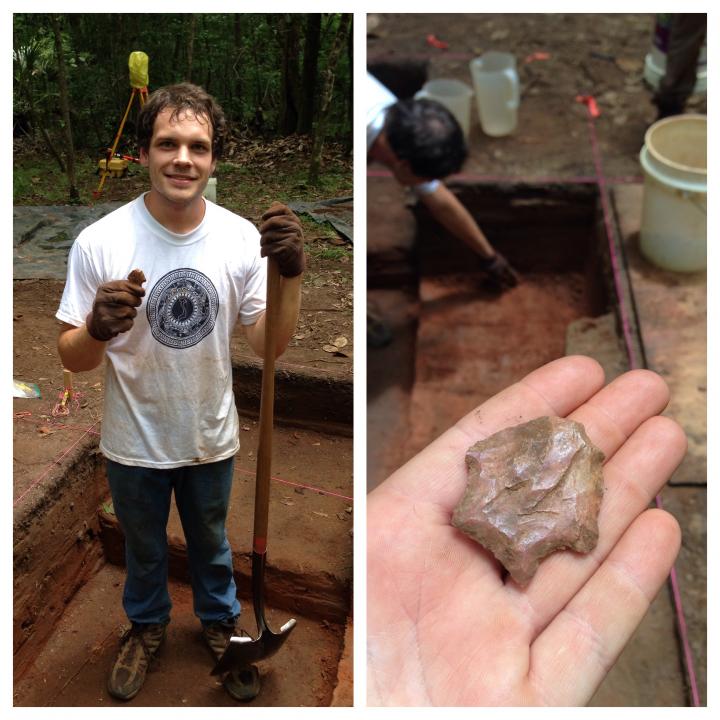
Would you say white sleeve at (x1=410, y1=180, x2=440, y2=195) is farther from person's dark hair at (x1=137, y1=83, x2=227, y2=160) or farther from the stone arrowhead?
person's dark hair at (x1=137, y1=83, x2=227, y2=160)

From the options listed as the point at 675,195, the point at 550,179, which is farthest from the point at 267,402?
the point at 550,179

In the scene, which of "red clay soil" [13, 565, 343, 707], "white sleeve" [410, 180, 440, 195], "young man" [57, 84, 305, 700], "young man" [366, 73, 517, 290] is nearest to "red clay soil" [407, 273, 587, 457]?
"white sleeve" [410, 180, 440, 195]

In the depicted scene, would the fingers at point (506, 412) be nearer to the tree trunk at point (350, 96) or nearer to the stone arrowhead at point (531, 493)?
the stone arrowhead at point (531, 493)

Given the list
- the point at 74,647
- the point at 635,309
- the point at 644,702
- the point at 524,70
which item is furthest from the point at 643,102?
the point at 74,647

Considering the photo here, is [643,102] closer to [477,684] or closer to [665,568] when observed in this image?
[665,568]

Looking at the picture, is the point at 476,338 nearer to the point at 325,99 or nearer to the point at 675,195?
the point at 675,195
